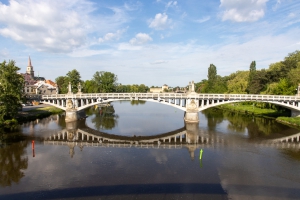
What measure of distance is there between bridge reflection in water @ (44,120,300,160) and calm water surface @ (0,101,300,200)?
0.42ft

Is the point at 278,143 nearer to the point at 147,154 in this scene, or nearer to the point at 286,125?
the point at 286,125

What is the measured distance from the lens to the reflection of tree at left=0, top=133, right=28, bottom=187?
19016 mm

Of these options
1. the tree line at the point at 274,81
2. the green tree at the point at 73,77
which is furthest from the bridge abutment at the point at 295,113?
the green tree at the point at 73,77

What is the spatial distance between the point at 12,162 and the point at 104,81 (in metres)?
63.6

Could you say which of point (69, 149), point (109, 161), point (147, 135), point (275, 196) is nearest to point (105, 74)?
point (147, 135)

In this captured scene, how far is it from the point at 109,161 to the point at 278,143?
22.7m

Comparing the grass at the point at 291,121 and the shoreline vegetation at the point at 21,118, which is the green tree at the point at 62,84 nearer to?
the shoreline vegetation at the point at 21,118

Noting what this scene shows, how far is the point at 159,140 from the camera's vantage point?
3281 cm

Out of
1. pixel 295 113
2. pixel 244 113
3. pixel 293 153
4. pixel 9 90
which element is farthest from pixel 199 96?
pixel 9 90

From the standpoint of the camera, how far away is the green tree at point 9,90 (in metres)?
36.7

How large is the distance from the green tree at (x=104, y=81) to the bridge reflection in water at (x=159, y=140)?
48.0 metres

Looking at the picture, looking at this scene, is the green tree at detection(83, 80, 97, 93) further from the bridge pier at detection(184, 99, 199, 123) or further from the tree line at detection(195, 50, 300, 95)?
the bridge pier at detection(184, 99, 199, 123)

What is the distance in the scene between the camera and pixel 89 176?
1912cm

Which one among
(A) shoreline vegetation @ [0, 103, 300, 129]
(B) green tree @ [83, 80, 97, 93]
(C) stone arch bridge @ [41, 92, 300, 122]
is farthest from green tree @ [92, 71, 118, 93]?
(C) stone arch bridge @ [41, 92, 300, 122]
